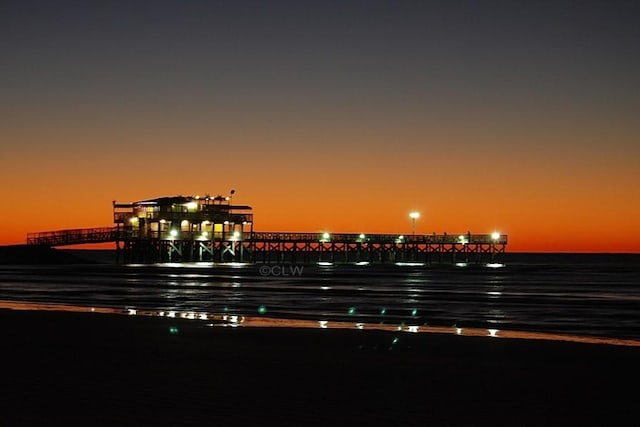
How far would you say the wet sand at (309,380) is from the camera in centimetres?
1071

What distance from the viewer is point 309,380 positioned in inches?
533

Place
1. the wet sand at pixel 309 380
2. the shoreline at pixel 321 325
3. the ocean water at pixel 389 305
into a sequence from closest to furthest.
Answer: the wet sand at pixel 309 380 < the shoreline at pixel 321 325 < the ocean water at pixel 389 305

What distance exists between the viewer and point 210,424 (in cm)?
1006

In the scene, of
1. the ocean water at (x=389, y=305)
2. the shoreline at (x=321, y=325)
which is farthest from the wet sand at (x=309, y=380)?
the ocean water at (x=389, y=305)

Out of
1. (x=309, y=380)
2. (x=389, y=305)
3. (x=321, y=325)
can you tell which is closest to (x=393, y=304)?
(x=389, y=305)

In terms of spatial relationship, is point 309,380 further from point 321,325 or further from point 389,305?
point 389,305

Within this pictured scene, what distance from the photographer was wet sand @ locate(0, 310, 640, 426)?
35.1 ft

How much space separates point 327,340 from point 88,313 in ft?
37.7

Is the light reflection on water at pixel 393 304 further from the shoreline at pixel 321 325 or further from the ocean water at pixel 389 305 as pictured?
the shoreline at pixel 321 325

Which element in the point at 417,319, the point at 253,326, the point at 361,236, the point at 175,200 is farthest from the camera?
the point at 361,236

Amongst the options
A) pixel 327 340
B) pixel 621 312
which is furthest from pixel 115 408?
pixel 621 312

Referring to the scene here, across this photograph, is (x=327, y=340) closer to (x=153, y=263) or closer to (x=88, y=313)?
(x=88, y=313)

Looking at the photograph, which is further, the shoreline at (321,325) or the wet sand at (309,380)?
the shoreline at (321,325)

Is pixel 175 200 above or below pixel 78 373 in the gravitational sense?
above
